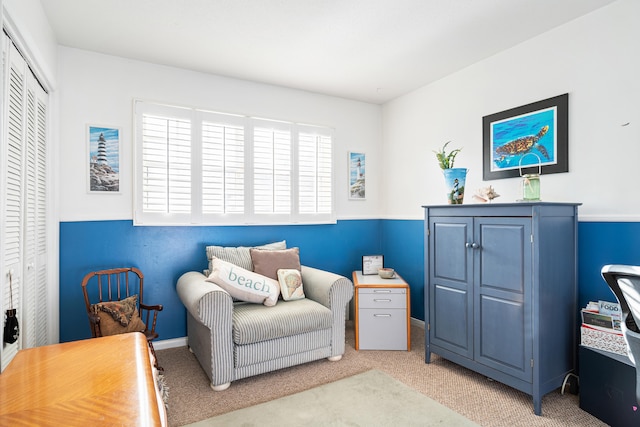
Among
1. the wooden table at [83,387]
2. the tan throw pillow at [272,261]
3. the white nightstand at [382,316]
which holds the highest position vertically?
the tan throw pillow at [272,261]

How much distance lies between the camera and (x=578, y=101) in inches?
100

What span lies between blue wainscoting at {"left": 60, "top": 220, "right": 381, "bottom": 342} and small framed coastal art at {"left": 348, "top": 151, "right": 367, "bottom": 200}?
1.90 ft

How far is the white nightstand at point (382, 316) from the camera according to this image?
324 centimetres

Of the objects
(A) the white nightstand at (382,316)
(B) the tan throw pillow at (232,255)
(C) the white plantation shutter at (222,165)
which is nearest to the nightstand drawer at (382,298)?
(A) the white nightstand at (382,316)

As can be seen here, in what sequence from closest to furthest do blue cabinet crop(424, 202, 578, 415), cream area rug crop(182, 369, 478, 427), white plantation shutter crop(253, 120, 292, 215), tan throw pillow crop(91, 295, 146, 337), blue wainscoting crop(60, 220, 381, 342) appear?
cream area rug crop(182, 369, 478, 427) → blue cabinet crop(424, 202, 578, 415) → tan throw pillow crop(91, 295, 146, 337) → blue wainscoting crop(60, 220, 381, 342) → white plantation shutter crop(253, 120, 292, 215)

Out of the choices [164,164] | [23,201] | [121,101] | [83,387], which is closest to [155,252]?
[164,164]

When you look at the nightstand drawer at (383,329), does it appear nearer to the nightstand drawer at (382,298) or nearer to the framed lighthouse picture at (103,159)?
the nightstand drawer at (382,298)

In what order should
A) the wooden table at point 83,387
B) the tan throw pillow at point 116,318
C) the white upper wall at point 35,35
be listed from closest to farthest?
the wooden table at point 83,387
the white upper wall at point 35,35
the tan throw pillow at point 116,318

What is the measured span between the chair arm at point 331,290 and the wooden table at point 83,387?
1.68 m

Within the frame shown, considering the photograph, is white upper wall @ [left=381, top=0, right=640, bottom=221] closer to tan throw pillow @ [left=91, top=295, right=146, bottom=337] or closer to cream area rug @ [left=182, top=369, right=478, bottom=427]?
cream area rug @ [left=182, top=369, right=478, bottom=427]

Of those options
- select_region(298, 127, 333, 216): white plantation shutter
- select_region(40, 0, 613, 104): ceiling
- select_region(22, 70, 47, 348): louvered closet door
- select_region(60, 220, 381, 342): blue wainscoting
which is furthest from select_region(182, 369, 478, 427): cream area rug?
select_region(40, 0, 613, 104): ceiling

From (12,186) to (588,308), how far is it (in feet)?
11.6

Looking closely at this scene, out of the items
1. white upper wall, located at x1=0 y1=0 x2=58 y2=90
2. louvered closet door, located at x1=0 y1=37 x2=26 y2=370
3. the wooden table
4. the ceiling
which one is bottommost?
the wooden table

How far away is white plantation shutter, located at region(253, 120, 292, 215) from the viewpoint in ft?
12.2
